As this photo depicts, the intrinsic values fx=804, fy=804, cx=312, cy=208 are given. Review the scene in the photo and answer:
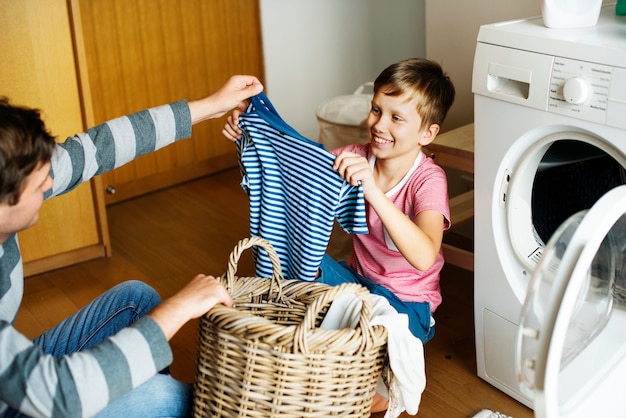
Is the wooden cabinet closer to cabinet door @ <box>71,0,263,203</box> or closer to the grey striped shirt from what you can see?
cabinet door @ <box>71,0,263,203</box>

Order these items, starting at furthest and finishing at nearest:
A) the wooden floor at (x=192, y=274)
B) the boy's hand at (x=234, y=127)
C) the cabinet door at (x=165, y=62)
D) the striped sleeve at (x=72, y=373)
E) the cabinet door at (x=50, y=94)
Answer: the cabinet door at (x=165, y=62) < the cabinet door at (x=50, y=94) < the wooden floor at (x=192, y=274) < the boy's hand at (x=234, y=127) < the striped sleeve at (x=72, y=373)

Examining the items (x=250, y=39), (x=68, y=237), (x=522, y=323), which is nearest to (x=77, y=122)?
(x=68, y=237)

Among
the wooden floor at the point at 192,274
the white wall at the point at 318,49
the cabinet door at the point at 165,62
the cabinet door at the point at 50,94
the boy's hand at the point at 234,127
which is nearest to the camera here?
the boy's hand at the point at 234,127

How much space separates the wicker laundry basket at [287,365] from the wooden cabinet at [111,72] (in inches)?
50.2

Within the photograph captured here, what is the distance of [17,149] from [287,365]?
56 centimetres

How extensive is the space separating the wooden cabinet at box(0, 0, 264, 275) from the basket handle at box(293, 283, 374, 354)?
1410 mm

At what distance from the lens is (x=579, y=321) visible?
151 centimetres

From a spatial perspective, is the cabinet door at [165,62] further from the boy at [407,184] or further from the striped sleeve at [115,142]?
the boy at [407,184]

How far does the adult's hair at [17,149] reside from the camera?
4.04ft

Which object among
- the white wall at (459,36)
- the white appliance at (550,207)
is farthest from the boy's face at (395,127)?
the white wall at (459,36)

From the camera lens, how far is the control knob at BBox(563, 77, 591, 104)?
152 cm

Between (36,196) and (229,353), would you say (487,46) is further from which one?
(36,196)

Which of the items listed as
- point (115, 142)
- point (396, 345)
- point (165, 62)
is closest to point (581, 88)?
point (396, 345)

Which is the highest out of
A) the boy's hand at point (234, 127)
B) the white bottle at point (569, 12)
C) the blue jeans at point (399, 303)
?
the white bottle at point (569, 12)
